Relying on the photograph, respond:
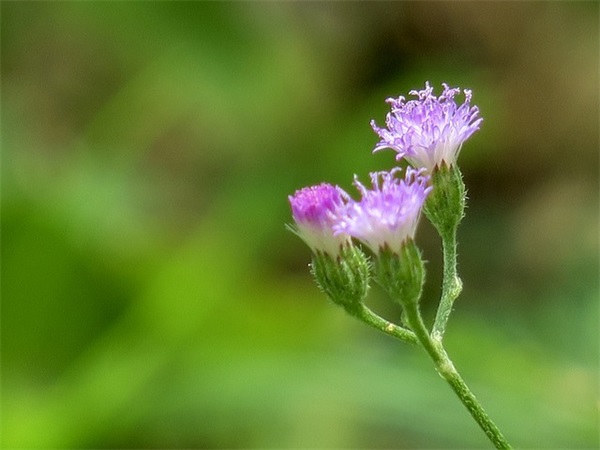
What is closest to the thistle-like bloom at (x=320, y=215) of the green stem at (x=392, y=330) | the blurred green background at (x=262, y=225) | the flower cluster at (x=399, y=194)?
the flower cluster at (x=399, y=194)

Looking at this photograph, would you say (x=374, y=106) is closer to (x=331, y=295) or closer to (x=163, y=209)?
(x=163, y=209)

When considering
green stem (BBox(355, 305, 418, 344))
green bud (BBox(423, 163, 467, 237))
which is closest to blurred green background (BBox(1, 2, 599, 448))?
green bud (BBox(423, 163, 467, 237))

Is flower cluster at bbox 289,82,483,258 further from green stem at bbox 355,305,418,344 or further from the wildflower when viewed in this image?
green stem at bbox 355,305,418,344

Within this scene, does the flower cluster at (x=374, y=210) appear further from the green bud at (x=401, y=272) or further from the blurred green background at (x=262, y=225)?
the blurred green background at (x=262, y=225)

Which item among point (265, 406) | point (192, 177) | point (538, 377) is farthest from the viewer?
point (192, 177)

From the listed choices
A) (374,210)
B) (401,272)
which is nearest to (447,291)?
(401,272)

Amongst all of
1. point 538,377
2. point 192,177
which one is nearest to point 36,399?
point 538,377
